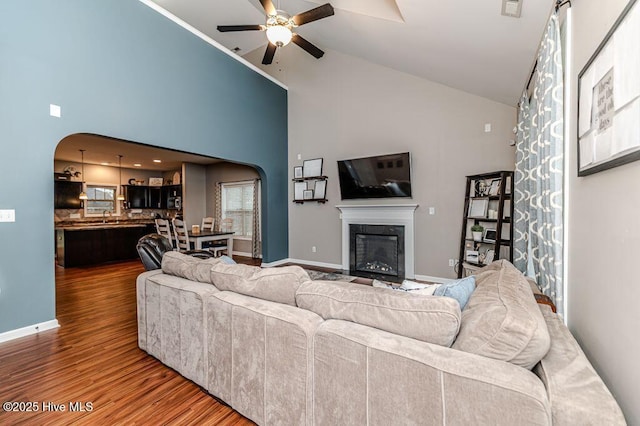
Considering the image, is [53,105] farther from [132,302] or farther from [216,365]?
[216,365]

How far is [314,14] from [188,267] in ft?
9.75

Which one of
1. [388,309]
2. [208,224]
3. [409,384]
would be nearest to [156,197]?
[208,224]

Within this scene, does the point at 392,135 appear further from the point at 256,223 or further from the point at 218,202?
the point at 218,202

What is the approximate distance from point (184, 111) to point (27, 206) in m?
2.18

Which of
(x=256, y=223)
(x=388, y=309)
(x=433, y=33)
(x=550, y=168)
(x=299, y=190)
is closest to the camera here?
(x=388, y=309)

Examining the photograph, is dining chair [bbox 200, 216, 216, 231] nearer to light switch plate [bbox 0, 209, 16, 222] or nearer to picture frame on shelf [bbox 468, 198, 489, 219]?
light switch plate [bbox 0, 209, 16, 222]

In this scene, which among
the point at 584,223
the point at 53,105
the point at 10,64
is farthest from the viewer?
the point at 53,105

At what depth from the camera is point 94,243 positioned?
6.23 meters

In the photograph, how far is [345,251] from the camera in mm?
5520

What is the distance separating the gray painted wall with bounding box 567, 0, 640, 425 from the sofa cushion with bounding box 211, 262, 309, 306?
1350 millimetres

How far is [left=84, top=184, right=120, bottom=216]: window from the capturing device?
25.3 ft

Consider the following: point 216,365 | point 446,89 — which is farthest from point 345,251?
point 216,365

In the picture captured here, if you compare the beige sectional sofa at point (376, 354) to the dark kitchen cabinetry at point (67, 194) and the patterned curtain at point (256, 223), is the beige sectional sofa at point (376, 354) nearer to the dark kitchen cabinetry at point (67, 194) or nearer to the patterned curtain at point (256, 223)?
the patterned curtain at point (256, 223)

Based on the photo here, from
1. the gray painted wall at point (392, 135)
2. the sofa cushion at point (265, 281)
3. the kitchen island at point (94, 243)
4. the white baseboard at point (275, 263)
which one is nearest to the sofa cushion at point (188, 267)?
the sofa cushion at point (265, 281)
